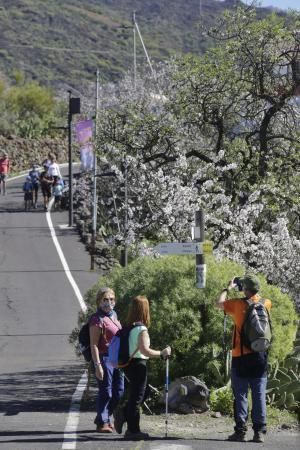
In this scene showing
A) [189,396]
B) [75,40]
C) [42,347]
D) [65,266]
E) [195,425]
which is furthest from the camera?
[75,40]

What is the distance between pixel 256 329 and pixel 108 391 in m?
1.72

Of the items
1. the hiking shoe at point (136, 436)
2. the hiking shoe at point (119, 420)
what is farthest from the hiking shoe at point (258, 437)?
the hiking shoe at point (119, 420)

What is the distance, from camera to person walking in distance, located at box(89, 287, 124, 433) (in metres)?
11.1

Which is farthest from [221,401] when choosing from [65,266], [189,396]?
[65,266]

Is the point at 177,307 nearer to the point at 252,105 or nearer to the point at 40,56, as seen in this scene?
the point at 252,105

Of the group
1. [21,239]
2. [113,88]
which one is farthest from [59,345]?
[113,88]

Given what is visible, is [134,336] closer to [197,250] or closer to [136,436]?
[136,436]

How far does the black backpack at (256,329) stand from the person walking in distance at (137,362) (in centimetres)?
77

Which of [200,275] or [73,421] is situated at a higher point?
[200,275]

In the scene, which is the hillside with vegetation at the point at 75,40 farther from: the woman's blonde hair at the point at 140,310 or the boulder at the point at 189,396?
the woman's blonde hair at the point at 140,310

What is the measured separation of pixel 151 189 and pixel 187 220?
4.08 ft

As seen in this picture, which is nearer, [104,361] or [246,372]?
[246,372]

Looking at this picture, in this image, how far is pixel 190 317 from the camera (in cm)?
1264

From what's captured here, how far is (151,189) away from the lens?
19938 millimetres
